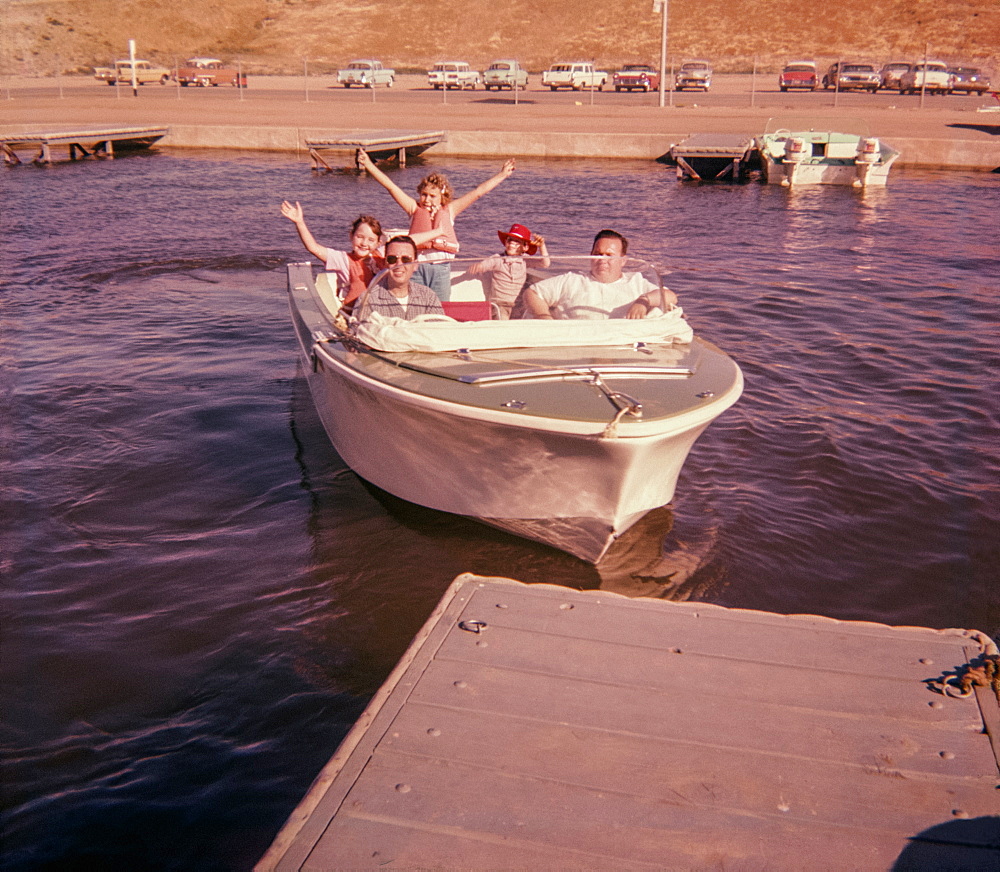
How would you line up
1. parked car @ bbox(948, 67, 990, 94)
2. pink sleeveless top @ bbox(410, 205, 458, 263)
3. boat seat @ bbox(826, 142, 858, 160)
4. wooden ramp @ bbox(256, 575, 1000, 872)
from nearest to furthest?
wooden ramp @ bbox(256, 575, 1000, 872)
pink sleeveless top @ bbox(410, 205, 458, 263)
boat seat @ bbox(826, 142, 858, 160)
parked car @ bbox(948, 67, 990, 94)

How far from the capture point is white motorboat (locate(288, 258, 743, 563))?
462 cm

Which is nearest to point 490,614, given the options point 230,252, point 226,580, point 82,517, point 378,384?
point 378,384

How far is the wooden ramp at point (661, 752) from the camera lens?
96.4 inches

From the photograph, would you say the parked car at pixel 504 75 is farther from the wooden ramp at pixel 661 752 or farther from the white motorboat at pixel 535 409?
the wooden ramp at pixel 661 752

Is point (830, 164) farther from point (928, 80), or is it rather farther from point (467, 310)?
point (928, 80)

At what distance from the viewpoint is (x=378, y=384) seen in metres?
5.13

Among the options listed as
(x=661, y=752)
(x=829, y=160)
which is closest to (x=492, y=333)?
(x=661, y=752)

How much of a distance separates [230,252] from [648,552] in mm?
10506

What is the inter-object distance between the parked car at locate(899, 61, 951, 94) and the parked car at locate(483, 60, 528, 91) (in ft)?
55.3

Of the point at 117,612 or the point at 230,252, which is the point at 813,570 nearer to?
the point at 117,612

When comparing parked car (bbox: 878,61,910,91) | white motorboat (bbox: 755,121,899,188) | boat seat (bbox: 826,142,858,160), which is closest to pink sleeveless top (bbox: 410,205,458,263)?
white motorboat (bbox: 755,121,899,188)

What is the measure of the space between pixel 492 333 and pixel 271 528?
1993 millimetres

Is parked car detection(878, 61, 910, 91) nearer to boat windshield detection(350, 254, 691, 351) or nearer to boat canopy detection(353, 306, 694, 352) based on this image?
boat windshield detection(350, 254, 691, 351)

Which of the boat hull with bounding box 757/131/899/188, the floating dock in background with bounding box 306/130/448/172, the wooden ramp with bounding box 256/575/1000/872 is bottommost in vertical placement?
the boat hull with bounding box 757/131/899/188
